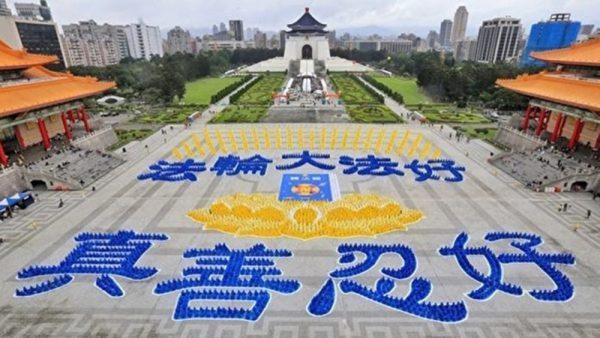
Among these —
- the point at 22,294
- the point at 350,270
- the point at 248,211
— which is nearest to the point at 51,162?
the point at 22,294

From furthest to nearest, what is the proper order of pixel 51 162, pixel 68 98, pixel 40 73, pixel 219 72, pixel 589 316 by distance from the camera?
pixel 219 72 → pixel 40 73 → pixel 68 98 → pixel 51 162 → pixel 589 316

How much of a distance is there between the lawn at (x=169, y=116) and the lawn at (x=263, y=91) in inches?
465

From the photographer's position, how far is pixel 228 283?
72.2ft

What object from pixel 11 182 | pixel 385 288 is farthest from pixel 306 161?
pixel 11 182

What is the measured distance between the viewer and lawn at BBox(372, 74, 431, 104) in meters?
82.4

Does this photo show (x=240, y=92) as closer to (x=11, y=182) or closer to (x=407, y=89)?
(x=407, y=89)

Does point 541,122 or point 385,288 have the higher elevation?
point 541,122

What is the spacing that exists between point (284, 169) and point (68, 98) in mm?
26027

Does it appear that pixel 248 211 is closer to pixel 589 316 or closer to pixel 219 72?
pixel 589 316

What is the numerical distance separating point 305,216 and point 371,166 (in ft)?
45.2

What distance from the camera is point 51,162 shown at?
3831cm

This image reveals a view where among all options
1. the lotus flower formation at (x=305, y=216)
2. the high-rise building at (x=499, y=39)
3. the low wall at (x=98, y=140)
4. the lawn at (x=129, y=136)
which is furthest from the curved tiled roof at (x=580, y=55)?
the high-rise building at (x=499, y=39)

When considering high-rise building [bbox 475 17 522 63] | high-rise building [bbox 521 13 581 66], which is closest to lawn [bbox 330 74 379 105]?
high-rise building [bbox 521 13 581 66]

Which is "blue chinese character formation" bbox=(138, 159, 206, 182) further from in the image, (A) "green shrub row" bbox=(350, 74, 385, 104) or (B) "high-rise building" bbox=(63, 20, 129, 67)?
(B) "high-rise building" bbox=(63, 20, 129, 67)
